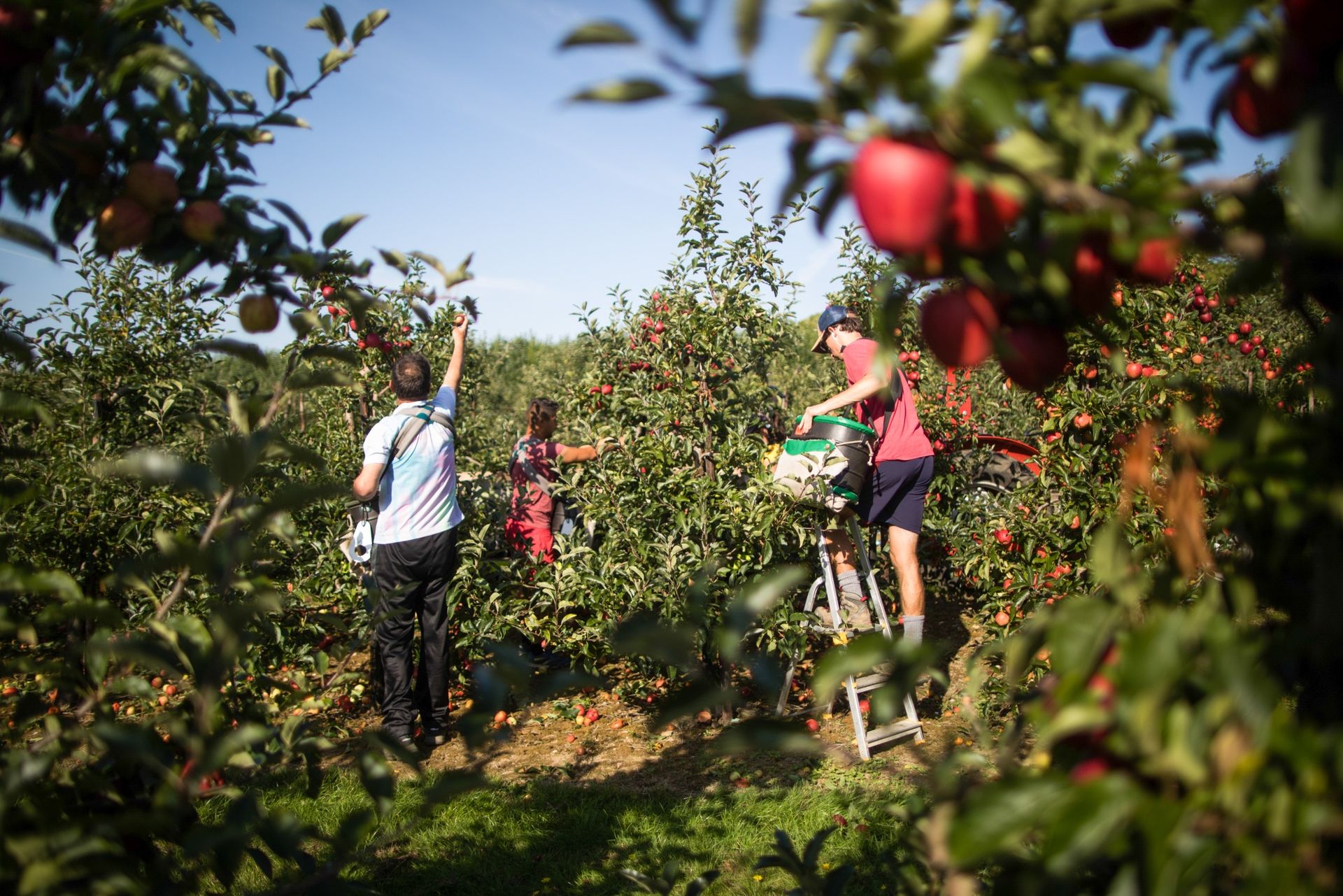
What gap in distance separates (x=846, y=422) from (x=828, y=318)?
0.79 metres

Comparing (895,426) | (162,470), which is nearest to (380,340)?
(895,426)

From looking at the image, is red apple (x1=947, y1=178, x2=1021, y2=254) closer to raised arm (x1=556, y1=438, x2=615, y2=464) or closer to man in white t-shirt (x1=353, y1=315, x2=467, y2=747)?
man in white t-shirt (x1=353, y1=315, x2=467, y2=747)

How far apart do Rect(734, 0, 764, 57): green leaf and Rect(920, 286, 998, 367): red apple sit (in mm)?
273

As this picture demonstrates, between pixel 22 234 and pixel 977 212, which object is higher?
pixel 22 234

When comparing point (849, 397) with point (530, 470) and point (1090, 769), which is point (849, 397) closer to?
point (530, 470)

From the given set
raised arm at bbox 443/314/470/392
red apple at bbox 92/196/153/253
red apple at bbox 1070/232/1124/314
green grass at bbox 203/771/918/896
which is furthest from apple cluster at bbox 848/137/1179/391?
raised arm at bbox 443/314/470/392

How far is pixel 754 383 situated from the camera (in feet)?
16.8

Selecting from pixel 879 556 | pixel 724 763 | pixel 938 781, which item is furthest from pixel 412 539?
pixel 938 781

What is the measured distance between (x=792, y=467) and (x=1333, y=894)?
3436 mm

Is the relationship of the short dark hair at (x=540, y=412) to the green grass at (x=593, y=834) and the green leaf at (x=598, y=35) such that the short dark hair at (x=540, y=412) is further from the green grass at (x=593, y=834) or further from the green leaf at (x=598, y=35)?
the green leaf at (x=598, y=35)

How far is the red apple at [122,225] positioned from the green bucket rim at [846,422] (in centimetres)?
311

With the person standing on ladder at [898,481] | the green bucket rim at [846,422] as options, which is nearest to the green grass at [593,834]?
the person standing on ladder at [898,481]

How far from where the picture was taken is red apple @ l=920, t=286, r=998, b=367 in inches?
29.5

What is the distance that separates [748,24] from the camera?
625 millimetres
